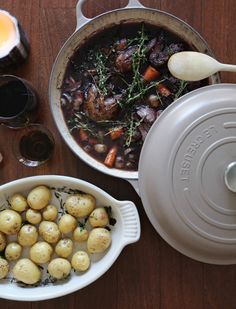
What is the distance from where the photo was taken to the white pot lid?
39.8 inches

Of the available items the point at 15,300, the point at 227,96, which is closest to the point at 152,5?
the point at 227,96

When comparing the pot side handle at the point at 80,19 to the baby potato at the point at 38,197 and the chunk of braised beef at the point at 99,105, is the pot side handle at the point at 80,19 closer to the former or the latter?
the chunk of braised beef at the point at 99,105

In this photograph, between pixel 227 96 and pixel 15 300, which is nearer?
pixel 227 96

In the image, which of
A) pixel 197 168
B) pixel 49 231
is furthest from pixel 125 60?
pixel 49 231

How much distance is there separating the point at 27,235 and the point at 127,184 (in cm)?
30

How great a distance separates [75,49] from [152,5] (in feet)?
0.82

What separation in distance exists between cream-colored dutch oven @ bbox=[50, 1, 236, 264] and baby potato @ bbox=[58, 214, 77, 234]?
0.81 feet

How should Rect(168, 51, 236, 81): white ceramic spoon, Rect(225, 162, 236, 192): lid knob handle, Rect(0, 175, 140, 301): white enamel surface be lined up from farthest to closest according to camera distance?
Rect(0, 175, 140, 301): white enamel surface → Rect(168, 51, 236, 81): white ceramic spoon → Rect(225, 162, 236, 192): lid knob handle

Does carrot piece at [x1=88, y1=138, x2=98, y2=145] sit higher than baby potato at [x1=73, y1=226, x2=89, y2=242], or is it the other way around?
carrot piece at [x1=88, y1=138, x2=98, y2=145]

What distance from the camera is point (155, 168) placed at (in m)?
1.05

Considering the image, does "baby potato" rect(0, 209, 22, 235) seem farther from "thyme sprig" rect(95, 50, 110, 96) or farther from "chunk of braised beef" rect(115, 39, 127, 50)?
"chunk of braised beef" rect(115, 39, 127, 50)

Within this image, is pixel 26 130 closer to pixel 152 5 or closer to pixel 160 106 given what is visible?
pixel 160 106

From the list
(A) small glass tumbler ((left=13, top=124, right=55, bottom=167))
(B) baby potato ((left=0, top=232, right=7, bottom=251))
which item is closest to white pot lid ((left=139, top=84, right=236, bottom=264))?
(A) small glass tumbler ((left=13, top=124, right=55, bottom=167))

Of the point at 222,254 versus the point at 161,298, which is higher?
the point at 222,254
